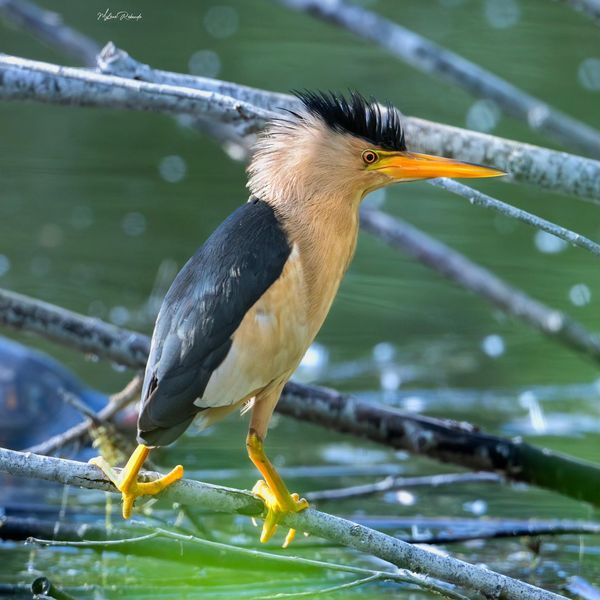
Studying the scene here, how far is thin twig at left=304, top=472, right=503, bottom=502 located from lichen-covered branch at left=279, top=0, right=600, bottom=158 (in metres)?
1.33

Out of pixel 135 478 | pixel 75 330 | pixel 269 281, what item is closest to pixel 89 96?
pixel 75 330

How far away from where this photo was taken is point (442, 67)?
504 cm

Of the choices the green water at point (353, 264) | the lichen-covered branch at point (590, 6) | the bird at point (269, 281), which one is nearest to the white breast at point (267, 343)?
the bird at point (269, 281)

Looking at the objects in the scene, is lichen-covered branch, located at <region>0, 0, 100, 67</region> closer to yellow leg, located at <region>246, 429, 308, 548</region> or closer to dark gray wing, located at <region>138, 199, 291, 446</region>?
dark gray wing, located at <region>138, 199, 291, 446</region>

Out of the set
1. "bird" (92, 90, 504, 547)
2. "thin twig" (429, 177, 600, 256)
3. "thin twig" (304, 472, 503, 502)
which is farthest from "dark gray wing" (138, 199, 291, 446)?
"thin twig" (304, 472, 503, 502)

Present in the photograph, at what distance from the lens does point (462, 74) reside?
5055 millimetres

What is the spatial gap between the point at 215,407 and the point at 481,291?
2.42m

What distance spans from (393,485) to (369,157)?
1.34 m

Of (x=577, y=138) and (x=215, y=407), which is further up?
(x=577, y=138)

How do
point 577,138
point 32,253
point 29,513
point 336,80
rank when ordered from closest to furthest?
point 29,513 → point 577,138 → point 32,253 → point 336,80

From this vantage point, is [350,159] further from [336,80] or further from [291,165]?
[336,80]

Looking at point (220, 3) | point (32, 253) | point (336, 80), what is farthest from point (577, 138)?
point (220, 3)

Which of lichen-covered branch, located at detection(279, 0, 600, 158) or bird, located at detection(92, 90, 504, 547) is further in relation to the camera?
lichen-covered branch, located at detection(279, 0, 600, 158)

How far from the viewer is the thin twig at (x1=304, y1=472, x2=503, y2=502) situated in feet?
13.5
